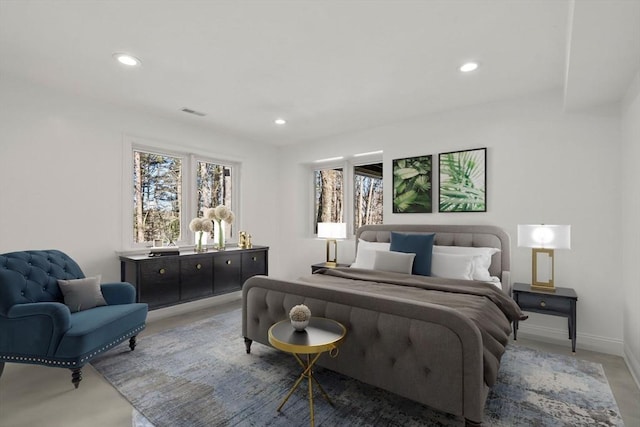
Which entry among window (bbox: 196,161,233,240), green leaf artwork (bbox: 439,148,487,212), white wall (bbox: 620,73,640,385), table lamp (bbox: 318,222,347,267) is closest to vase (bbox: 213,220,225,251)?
window (bbox: 196,161,233,240)

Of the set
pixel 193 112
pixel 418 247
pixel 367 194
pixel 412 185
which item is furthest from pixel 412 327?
pixel 193 112

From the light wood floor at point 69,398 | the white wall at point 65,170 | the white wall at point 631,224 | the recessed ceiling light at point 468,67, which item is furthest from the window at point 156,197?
the white wall at point 631,224

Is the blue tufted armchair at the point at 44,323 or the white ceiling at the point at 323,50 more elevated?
the white ceiling at the point at 323,50

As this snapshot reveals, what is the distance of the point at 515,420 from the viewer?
76.0 inches

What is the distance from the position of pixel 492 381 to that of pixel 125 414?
2.27 metres

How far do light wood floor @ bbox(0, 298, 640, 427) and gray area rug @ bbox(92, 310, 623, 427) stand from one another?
8 cm

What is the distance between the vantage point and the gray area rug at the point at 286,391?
6.37 feet

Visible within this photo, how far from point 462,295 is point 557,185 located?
1751mm

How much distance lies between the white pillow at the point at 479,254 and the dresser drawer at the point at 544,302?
0.36 metres

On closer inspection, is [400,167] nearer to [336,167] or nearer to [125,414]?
[336,167]

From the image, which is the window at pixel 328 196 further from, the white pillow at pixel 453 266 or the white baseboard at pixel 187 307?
the white pillow at pixel 453 266

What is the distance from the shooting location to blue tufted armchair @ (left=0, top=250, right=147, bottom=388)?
2.26m

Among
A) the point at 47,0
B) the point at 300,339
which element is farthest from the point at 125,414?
the point at 47,0

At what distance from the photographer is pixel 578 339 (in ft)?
10.2
